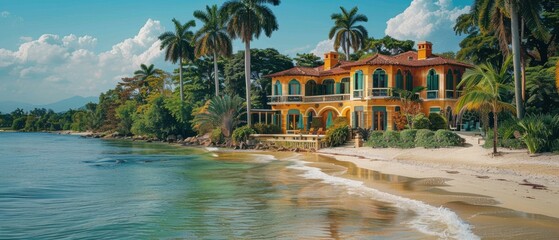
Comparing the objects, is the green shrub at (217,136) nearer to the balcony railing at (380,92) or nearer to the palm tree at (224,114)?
the palm tree at (224,114)

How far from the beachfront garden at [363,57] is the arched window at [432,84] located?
1481 millimetres

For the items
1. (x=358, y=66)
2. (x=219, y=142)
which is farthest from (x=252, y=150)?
(x=358, y=66)

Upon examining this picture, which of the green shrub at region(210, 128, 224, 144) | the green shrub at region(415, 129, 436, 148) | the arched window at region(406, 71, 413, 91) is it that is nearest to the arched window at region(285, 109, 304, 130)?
the green shrub at region(210, 128, 224, 144)

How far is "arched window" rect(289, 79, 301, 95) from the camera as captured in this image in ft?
165

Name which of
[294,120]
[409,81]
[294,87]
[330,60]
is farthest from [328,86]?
[409,81]

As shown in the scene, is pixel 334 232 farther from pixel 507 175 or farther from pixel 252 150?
pixel 252 150

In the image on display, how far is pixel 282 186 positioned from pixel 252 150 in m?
23.8

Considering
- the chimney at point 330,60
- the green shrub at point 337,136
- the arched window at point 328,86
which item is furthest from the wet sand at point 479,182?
the chimney at point 330,60

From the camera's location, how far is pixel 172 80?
7975cm

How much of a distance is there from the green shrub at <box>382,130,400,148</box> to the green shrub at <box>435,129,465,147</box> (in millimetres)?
3340

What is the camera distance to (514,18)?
28.2 m

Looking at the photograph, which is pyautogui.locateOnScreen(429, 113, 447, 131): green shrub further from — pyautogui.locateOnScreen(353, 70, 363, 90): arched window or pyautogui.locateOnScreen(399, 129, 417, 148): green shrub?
pyautogui.locateOnScreen(353, 70, 363, 90): arched window

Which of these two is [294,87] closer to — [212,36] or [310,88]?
[310,88]

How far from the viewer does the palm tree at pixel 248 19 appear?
4816 centimetres
